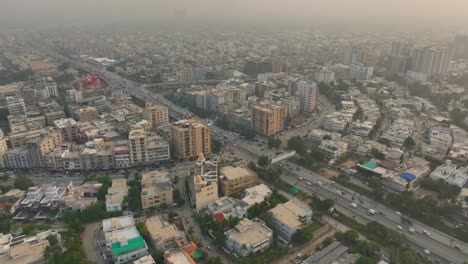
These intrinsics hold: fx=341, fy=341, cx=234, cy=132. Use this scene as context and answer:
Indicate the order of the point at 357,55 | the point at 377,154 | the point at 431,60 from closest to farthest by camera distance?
the point at 377,154, the point at 431,60, the point at 357,55

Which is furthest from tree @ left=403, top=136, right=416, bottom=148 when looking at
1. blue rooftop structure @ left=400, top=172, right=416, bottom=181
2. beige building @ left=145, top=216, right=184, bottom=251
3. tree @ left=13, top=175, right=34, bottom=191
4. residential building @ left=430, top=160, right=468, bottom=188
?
tree @ left=13, top=175, right=34, bottom=191

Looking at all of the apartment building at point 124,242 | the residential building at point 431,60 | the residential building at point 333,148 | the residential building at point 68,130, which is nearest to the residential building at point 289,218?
the apartment building at point 124,242

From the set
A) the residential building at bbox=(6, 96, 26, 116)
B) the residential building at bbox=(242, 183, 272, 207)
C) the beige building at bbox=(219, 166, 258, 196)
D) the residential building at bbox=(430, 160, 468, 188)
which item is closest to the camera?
the residential building at bbox=(242, 183, 272, 207)

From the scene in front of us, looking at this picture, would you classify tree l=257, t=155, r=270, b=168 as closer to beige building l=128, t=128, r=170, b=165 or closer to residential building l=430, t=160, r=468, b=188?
beige building l=128, t=128, r=170, b=165

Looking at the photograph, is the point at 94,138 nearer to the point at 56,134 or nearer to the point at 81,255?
the point at 56,134

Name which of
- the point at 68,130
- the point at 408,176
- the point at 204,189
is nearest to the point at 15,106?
the point at 68,130

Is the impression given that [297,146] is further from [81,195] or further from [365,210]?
[81,195]

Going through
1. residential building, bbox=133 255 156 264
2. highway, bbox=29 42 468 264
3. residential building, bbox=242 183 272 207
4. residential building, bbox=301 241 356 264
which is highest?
residential building, bbox=133 255 156 264
